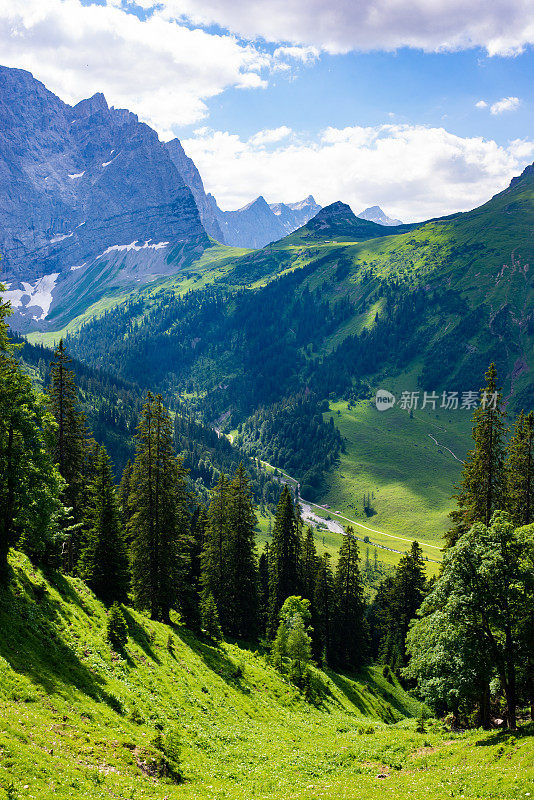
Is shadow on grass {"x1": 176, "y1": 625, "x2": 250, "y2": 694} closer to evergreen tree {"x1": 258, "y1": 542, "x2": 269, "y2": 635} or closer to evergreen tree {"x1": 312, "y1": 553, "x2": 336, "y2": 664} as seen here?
evergreen tree {"x1": 258, "y1": 542, "x2": 269, "y2": 635}

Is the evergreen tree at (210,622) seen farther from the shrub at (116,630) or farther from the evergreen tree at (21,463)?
the evergreen tree at (21,463)

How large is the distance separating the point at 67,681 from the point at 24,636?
3.35 m

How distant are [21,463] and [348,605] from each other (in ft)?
182

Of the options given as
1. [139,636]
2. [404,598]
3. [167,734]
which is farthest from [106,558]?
[404,598]

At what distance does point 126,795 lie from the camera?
17.7 metres

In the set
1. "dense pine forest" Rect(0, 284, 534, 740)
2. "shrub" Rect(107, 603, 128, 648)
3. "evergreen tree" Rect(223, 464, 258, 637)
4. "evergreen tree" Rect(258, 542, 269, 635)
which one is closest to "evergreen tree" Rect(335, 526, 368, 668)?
"dense pine forest" Rect(0, 284, 534, 740)

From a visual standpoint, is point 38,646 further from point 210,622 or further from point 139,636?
point 210,622

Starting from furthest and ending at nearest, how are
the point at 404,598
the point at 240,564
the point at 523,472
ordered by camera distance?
1. the point at 404,598
2. the point at 240,564
3. the point at 523,472

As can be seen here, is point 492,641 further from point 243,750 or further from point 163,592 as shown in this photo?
point 163,592

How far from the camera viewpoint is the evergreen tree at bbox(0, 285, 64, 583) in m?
27.3

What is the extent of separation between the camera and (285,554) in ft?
205

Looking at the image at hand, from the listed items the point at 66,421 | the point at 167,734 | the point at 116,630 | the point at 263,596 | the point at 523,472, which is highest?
the point at 66,421

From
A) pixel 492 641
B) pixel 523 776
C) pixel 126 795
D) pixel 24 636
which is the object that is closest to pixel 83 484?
pixel 24 636

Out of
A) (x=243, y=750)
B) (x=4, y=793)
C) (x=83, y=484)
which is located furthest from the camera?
(x=83, y=484)
